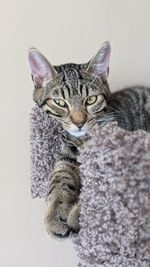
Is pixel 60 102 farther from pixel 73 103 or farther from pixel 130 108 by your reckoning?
pixel 130 108

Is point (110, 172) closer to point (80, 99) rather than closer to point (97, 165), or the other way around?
point (97, 165)

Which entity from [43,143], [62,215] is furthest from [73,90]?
[62,215]

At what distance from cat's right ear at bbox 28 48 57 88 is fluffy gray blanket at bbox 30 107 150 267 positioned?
12.0 inches

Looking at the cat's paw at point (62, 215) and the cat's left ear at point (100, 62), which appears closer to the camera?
the cat's paw at point (62, 215)

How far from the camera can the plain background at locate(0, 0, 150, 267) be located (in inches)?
49.5

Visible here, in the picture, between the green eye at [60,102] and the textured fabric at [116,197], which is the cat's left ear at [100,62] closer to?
the green eye at [60,102]

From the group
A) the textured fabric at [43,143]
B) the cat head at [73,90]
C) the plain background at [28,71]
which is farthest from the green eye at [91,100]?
the plain background at [28,71]

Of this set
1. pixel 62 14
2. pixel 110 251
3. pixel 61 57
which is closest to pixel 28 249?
pixel 61 57

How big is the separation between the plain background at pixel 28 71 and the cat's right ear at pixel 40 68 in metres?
0.26

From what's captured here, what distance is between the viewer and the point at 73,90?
3.36ft

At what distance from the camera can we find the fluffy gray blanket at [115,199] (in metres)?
0.71

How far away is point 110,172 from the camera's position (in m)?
0.73

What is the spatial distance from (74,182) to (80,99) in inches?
6.5

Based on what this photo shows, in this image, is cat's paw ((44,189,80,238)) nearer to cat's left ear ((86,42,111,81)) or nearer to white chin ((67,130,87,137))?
white chin ((67,130,87,137))
